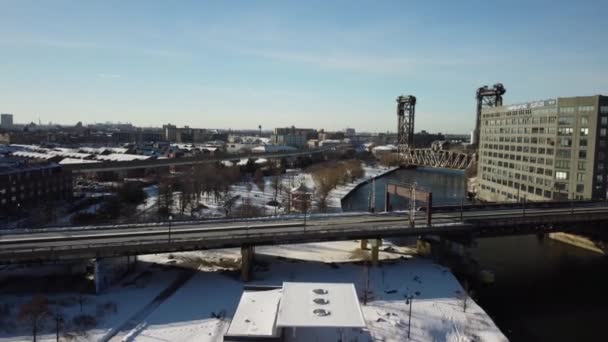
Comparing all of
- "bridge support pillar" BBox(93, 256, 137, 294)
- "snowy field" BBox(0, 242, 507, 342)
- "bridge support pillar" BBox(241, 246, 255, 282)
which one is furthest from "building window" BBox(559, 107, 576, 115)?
"bridge support pillar" BBox(93, 256, 137, 294)

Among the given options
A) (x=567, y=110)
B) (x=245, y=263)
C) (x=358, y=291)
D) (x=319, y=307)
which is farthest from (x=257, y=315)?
(x=567, y=110)

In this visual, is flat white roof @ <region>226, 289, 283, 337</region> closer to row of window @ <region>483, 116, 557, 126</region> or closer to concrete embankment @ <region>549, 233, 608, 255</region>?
concrete embankment @ <region>549, 233, 608, 255</region>

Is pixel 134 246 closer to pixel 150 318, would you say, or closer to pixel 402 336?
pixel 150 318

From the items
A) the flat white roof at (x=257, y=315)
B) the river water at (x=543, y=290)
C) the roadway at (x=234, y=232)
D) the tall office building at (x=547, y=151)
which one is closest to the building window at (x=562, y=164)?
the tall office building at (x=547, y=151)

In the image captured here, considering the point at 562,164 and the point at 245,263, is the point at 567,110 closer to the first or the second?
the point at 562,164

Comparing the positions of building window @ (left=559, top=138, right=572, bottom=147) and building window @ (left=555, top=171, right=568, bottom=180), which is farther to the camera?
building window @ (left=555, top=171, right=568, bottom=180)

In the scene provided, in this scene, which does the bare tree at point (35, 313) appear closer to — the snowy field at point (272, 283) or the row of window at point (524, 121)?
the snowy field at point (272, 283)

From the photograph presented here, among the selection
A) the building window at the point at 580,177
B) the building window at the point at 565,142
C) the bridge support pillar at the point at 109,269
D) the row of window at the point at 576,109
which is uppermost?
the row of window at the point at 576,109
